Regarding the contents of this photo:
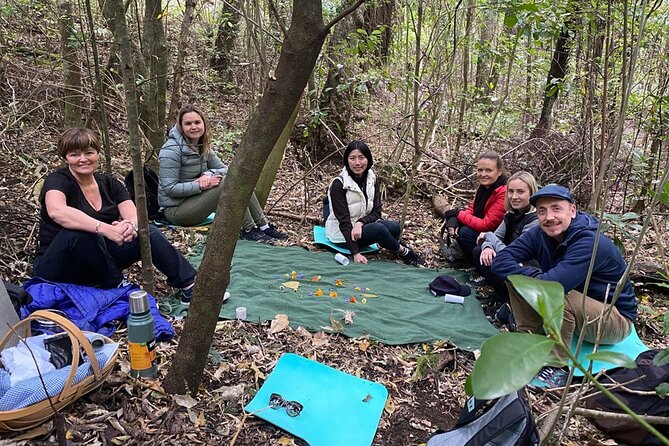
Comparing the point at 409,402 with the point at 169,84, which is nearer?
the point at 409,402

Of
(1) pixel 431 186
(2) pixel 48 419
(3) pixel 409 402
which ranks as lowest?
(3) pixel 409 402

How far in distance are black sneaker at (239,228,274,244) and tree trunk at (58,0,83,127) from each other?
5.90ft

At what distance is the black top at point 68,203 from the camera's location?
108 inches

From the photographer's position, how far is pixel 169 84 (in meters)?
7.82

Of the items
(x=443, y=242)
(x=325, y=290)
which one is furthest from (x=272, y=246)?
(x=443, y=242)

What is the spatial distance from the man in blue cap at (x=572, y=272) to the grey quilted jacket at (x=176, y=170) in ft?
8.52

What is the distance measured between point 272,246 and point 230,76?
547 cm

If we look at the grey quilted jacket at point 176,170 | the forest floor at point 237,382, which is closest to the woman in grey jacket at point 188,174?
the grey quilted jacket at point 176,170

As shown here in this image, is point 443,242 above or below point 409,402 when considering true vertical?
above

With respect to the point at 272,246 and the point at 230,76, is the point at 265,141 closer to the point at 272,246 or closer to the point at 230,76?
the point at 272,246

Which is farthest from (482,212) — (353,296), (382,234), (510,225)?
(353,296)

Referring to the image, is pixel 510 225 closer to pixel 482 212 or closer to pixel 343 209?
pixel 482 212

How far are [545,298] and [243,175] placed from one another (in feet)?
4.54

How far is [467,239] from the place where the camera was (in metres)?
4.10
